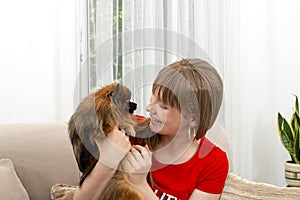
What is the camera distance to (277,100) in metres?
3.12

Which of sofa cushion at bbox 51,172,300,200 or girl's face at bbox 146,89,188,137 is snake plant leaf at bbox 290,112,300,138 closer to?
sofa cushion at bbox 51,172,300,200

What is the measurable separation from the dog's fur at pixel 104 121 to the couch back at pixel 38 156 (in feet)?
2.75

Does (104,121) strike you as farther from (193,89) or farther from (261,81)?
(261,81)

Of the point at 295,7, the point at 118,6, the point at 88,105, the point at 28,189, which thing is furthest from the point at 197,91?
the point at 295,7


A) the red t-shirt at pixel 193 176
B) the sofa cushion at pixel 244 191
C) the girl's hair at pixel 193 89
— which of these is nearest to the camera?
the girl's hair at pixel 193 89

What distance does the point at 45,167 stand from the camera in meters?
1.96

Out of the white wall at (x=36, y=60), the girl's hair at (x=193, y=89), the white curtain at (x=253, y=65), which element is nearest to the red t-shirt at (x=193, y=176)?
the girl's hair at (x=193, y=89)

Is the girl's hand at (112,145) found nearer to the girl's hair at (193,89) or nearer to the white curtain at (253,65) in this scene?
the girl's hair at (193,89)

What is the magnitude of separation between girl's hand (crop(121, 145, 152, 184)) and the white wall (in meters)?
1.49

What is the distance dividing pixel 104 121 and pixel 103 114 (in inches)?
0.6

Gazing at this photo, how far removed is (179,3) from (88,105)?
6.05 ft

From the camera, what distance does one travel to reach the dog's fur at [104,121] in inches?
42.1

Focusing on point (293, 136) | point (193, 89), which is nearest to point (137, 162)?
point (193, 89)

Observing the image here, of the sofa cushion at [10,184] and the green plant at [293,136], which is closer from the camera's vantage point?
the sofa cushion at [10,184]
